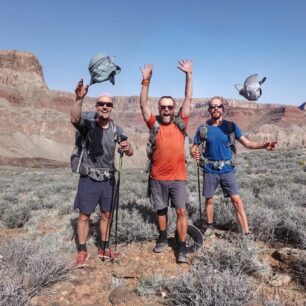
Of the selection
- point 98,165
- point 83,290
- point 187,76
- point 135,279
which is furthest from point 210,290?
point 187,76

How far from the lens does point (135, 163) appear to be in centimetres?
5281

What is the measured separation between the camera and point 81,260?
4.63 m

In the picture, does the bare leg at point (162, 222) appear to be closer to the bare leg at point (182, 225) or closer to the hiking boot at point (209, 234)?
the bare leg at point (182, 225)

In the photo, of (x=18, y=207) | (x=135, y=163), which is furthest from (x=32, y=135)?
(x=18, y=207)

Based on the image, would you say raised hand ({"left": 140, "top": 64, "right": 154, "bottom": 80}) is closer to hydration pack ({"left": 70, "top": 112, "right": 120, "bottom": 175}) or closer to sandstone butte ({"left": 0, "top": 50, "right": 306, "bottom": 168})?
hydration pack ({"left": 70, "top": 112, "right": 120, "bottom": 175})

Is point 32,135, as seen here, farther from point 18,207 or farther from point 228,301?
point 228,301

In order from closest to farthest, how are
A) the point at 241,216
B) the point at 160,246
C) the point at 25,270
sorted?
the point at 25,270 → the point at 160,246 → the point at 241,216

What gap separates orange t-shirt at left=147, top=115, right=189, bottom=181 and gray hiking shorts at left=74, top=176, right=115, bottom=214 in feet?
2.41

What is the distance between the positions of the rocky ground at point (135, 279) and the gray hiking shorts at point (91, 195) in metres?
0.78

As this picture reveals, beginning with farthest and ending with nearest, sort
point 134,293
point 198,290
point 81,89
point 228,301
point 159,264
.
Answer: point 159,264
point 81,89
point 134,293
point 198,290
point 228,301

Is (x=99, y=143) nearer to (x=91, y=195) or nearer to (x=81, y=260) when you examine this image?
(x=91, y=195)

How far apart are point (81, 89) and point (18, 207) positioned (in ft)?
17.7

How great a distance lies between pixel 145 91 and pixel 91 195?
1.64 metres

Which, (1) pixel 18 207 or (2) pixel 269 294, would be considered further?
(1) pixel 18 207
